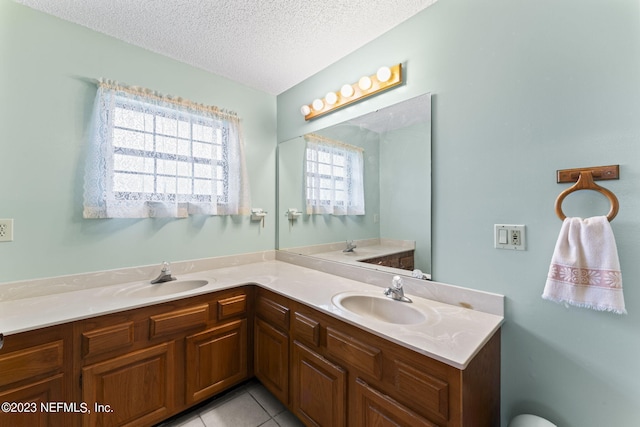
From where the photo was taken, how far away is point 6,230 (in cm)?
136

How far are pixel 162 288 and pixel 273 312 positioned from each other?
80 centimetres

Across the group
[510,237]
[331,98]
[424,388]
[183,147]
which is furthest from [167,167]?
[510,237]

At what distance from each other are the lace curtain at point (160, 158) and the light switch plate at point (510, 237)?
1801mm

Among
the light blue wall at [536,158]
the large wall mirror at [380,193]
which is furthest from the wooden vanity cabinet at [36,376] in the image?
the light blue wall at [536,158]

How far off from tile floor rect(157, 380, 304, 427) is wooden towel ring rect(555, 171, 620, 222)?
69.0 inches

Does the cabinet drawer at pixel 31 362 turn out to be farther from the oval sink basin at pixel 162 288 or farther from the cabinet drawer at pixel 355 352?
the cabinet drawer at pixel 355 352

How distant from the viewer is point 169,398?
1.43 metres

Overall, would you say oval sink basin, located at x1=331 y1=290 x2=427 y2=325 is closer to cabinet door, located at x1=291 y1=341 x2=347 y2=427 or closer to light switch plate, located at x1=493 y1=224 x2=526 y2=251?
cabinet door, located at x1=291 y1=341 x2=347 y2=427

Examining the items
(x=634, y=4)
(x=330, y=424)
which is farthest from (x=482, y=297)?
(x=634, y=4)

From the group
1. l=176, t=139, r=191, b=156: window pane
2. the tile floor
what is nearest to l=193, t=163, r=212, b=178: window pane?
l=176, t=139, r=191, b=156: window pane

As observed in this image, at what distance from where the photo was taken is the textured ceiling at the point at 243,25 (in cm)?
143

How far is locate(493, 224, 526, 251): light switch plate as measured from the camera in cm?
112

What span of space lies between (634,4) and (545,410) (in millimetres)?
1602

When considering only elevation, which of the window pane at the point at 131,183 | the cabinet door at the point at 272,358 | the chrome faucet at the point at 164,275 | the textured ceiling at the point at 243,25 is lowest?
the cabinet door at the point at 272,358
